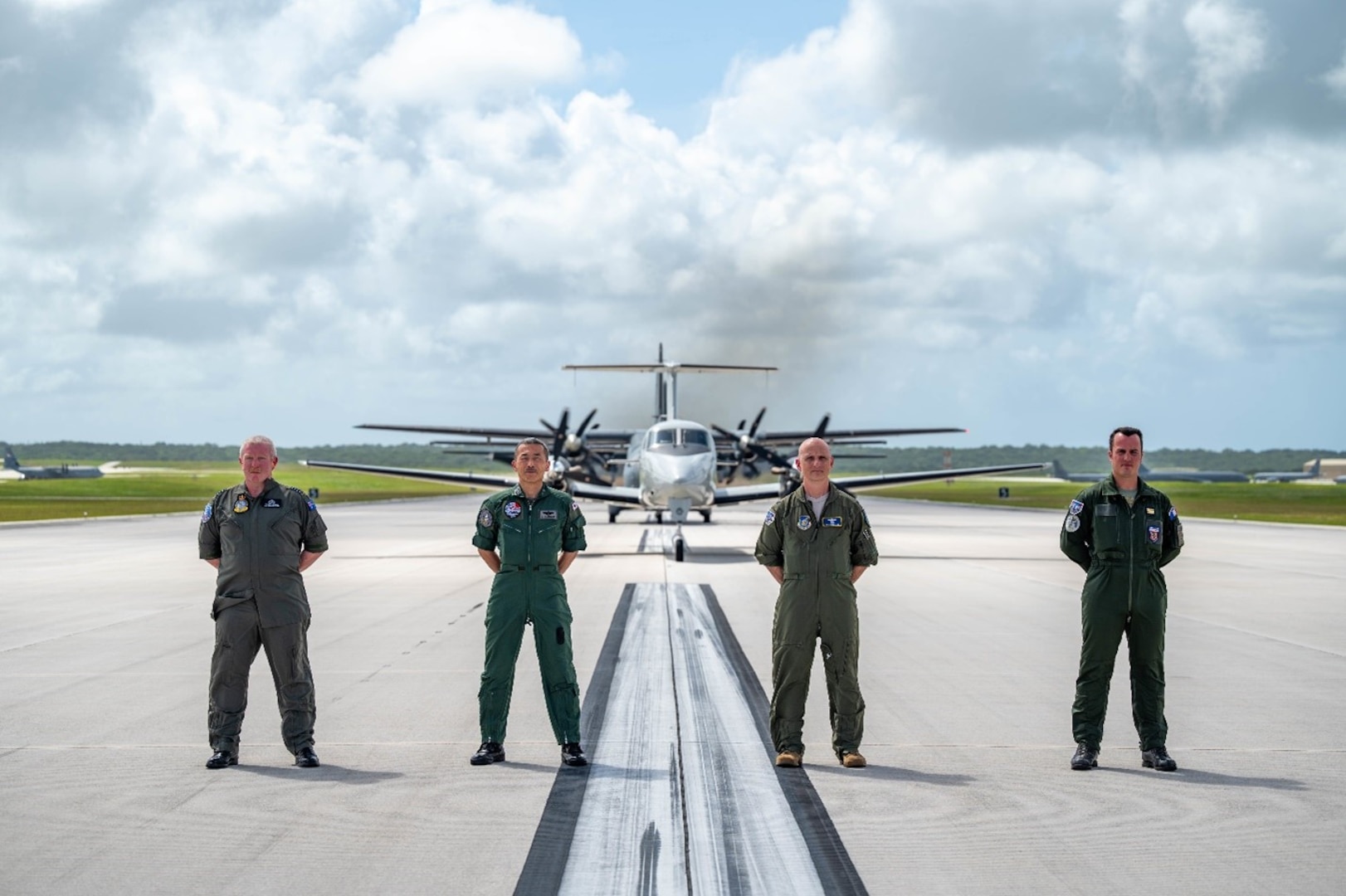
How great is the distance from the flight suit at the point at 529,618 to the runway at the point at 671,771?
318mm

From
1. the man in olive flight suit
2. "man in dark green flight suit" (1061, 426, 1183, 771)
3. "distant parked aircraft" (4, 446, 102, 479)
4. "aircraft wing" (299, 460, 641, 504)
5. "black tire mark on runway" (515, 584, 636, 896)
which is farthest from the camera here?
"distant parked aircraft" (4, 446, 102, 479)

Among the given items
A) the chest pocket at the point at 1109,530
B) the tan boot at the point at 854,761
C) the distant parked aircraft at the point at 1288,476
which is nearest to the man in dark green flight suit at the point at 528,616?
the tan boot at the point at 854,761

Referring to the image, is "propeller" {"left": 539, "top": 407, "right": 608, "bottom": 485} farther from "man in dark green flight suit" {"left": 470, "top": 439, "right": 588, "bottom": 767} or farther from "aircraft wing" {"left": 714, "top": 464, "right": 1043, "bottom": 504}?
"man in dark green flight suit" {"left": 470, "top": 439, "right": 588, "bottom": 767}

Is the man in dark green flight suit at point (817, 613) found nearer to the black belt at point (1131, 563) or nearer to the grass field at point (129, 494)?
the black belt at point (1131, 563)

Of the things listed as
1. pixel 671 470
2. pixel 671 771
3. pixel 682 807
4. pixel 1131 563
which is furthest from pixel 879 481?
pixel 682 807

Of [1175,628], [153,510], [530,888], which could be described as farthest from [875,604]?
[153,510]

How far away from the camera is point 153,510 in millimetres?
57031

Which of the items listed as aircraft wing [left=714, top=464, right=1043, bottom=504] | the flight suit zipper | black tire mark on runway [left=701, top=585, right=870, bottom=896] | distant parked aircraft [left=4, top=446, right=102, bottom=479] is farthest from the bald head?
distant parked aircraft [left=4, top=446, right=102, bottom=479]

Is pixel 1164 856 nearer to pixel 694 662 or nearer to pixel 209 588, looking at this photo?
pixel 694 662

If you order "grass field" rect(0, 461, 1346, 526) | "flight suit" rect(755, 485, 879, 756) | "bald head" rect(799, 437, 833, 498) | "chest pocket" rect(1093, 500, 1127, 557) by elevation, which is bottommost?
"grass field" rect(0, 461, 1346, 526)

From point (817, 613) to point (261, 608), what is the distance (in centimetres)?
341

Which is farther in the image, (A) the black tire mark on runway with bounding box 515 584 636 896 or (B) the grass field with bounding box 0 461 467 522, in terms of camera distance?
(B) the grass field with bounding box 0 461 467 522

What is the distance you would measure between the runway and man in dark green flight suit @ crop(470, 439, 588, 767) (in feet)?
0.90

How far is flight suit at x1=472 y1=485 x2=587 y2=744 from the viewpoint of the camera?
7453 mm
